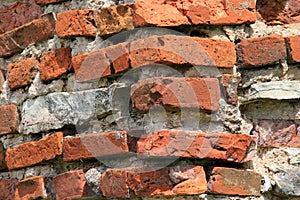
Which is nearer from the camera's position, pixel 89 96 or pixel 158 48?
pixel 158 48

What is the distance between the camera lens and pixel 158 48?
1.95m

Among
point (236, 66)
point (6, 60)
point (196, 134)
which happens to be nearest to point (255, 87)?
point (236, 66)

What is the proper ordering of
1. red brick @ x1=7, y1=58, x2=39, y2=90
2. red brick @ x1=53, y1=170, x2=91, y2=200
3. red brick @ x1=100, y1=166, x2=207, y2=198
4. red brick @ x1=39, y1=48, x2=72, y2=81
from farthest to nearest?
red brick @ x1=7, y1=58, x2=39, y2=90, red brick @ x1=39, y1=48, x2=72, y2=81, red brick @ x1=53, y1=170, x2=91, y2=200, red brick @ x1=100, y1=166, x2=207, y2=198

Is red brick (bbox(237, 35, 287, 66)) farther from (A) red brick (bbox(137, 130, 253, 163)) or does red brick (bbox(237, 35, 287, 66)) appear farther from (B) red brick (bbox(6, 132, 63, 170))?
(B) red brick (bbox(6, 132, 63, 170))

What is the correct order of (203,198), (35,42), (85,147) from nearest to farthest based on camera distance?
(203,198), (85,147), (35,42)

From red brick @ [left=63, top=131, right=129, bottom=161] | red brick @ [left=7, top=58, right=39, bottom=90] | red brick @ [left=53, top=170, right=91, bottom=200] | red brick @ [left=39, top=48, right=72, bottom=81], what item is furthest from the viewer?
red brick @ [left=7, top=58, right=39, bottom=90]

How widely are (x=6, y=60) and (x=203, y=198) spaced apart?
3.32 ft

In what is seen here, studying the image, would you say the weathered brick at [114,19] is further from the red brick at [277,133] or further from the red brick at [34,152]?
the red brick at [277,133]

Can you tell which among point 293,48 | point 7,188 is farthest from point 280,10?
point 7,188

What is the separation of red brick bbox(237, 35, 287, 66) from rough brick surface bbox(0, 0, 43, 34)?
2.43 ft

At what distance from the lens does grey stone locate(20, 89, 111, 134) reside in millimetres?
2105

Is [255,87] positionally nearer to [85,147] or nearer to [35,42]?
[85,147]

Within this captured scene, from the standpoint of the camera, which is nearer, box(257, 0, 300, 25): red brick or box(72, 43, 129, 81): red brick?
box(72, 43, 129, 81): red brick

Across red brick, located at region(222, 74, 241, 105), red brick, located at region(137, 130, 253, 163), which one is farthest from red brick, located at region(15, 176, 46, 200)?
red brick, located at region(222, 74, 241, 105)
